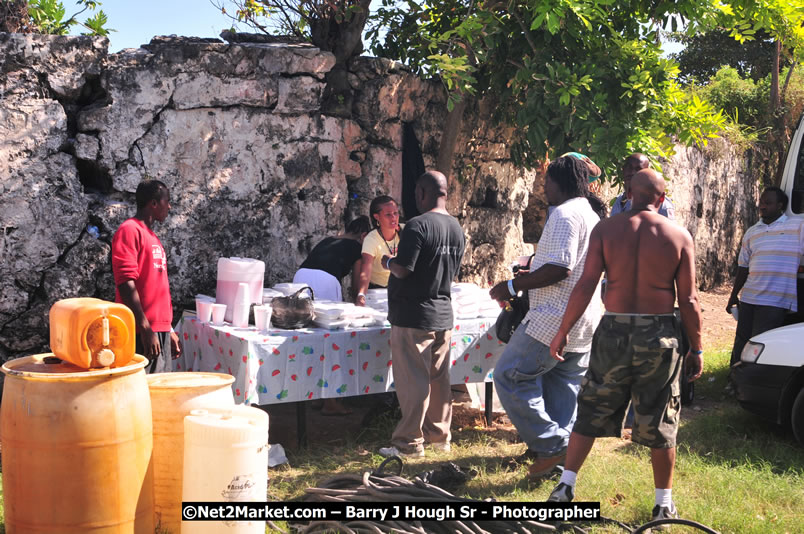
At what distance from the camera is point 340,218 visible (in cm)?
673

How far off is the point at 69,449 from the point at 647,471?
11.3ft

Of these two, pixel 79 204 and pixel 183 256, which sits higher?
pixel 79 204

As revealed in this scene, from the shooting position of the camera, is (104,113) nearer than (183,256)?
Yes

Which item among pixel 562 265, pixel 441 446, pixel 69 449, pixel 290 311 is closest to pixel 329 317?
pixel 290 311

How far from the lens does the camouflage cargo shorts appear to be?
12.6 feet

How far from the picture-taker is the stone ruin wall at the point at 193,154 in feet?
17.4

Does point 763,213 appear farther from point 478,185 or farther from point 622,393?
point 622,393

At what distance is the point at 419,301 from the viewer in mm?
5098

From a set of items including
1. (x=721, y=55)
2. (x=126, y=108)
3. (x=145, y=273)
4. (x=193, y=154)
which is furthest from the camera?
(x=721, y=55)

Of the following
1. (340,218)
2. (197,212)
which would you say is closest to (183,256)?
(197,212)

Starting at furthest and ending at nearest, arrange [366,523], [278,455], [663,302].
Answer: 1. [278,455]
2. [663,302]
3. [366,523]

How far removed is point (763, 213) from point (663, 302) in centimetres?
343

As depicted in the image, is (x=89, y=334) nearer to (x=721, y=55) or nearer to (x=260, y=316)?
(x=260, y=316)

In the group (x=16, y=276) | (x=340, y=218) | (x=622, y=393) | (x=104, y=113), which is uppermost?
(x=104, y=113)
